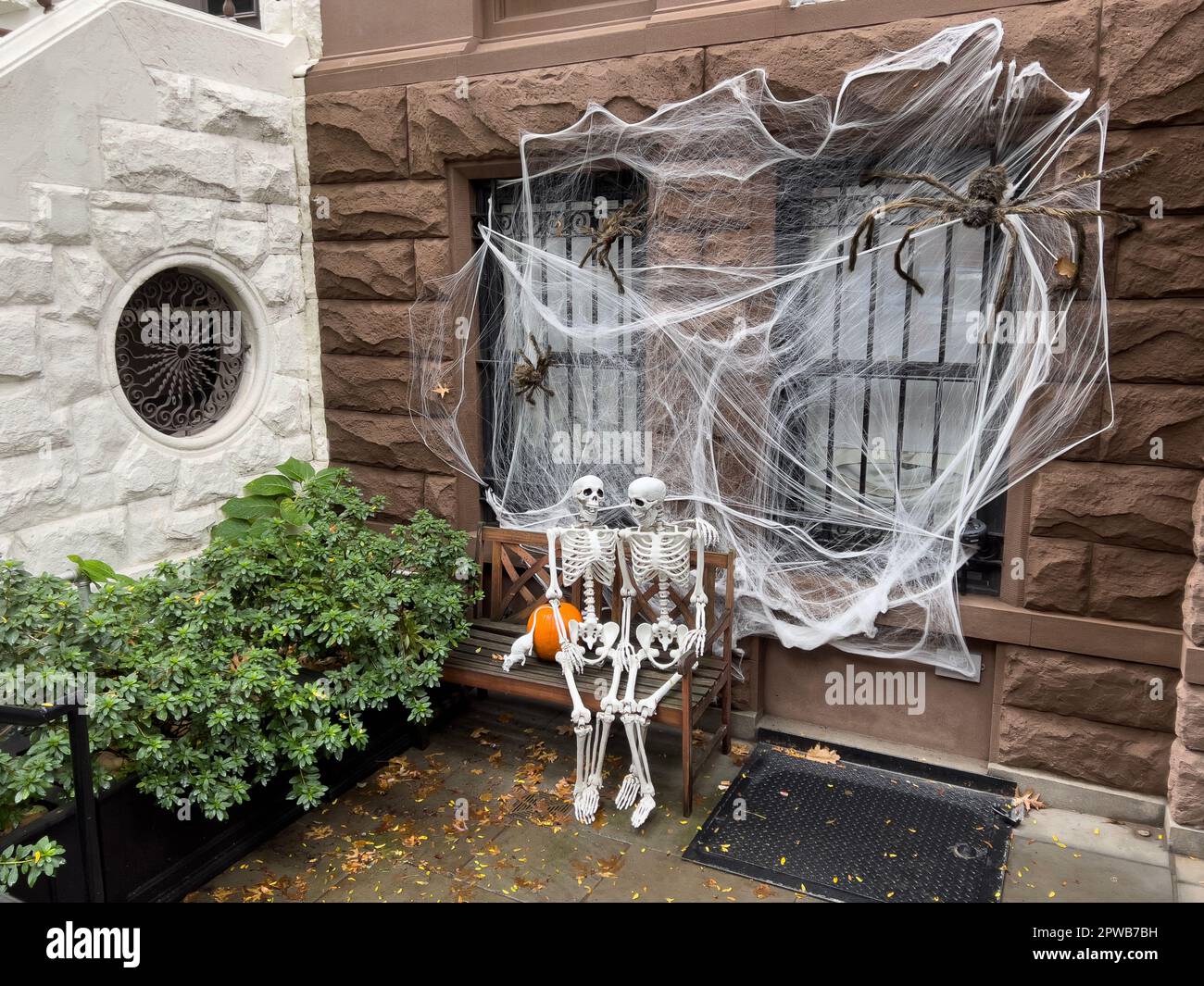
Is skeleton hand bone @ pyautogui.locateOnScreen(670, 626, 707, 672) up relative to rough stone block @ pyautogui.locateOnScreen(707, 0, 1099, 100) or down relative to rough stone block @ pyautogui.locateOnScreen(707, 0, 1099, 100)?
down

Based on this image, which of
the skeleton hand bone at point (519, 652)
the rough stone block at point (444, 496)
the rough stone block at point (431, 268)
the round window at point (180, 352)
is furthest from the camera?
the rough stone block at point (444, 496)

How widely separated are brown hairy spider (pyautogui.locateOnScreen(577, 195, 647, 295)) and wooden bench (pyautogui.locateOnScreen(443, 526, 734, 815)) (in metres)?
1.50

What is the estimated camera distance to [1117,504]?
3996mm

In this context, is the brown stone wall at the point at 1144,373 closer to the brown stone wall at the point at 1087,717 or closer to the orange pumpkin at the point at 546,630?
the brown stone wall at the point at 1087,717

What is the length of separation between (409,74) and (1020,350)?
361 cm

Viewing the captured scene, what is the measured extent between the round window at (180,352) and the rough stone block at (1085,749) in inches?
183

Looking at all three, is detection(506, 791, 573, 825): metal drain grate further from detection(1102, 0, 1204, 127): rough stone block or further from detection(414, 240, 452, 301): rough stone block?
detection(1102, 0, 1204, 127): rough stone block

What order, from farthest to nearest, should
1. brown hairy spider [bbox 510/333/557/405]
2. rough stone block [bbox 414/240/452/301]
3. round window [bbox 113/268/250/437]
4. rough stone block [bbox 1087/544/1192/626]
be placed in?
rough stone block [bbox 414/240/452/301] < brown hairy spider [bbox 510/333/557/405] < round window [bbox 113/268/250/437] < rough stone block [bbox 1087/544/1192/626]

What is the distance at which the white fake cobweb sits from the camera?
3986 mm

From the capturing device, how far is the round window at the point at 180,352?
197 inches

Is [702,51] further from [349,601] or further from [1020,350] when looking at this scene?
[349,601]

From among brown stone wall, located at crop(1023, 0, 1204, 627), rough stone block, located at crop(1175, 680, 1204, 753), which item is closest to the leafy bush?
brown stone wall, located at crop(1023, 0, 1204, 627)

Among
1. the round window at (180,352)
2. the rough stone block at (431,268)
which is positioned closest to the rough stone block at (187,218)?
the round window at (180,352)

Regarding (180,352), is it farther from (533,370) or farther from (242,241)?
(533,370)
